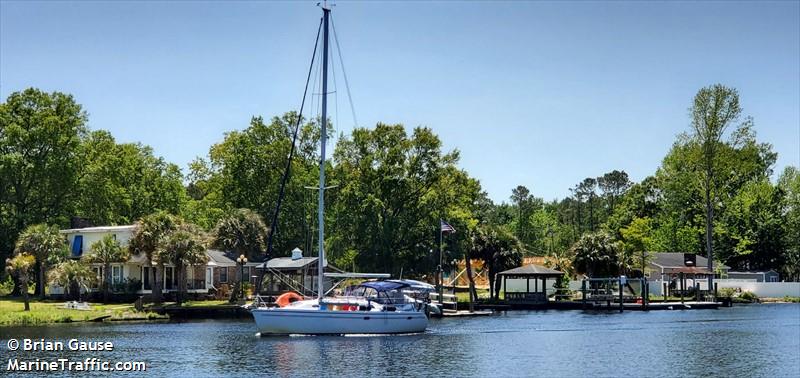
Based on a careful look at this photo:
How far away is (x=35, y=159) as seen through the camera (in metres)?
90.9

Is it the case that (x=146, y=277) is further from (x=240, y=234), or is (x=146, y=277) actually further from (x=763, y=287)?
(x=763, y=287)

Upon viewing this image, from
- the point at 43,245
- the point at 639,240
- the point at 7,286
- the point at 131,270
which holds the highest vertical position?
the point at 639,240

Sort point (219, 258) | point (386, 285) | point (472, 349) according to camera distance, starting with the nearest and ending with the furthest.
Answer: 1. point (472, 349)
2. point (386, 285)
3. point (219, 258)

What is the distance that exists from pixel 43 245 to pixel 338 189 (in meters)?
27.2

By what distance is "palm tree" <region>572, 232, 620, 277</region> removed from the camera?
3548 inches

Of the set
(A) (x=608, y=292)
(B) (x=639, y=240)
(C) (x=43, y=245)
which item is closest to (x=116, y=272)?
(C) (x=43, y=245)

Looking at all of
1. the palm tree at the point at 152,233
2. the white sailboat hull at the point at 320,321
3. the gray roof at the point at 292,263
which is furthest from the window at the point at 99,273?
the white sailboat hull at the point at 320,321

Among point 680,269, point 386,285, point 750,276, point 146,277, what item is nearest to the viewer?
point 386,285

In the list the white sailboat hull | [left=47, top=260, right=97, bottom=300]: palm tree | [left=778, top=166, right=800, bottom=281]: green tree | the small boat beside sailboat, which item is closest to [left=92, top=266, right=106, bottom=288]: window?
[left=47, top=260, right=97, bottom=300]: palm tree

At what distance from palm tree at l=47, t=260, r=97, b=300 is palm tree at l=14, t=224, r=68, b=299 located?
194 centimetres

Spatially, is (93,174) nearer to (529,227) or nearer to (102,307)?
(102,307)

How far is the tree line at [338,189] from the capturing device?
87875 mm

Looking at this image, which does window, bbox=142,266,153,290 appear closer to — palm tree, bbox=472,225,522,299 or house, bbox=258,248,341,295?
house, bbox=258,248,341,295

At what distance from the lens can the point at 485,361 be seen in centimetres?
4516
